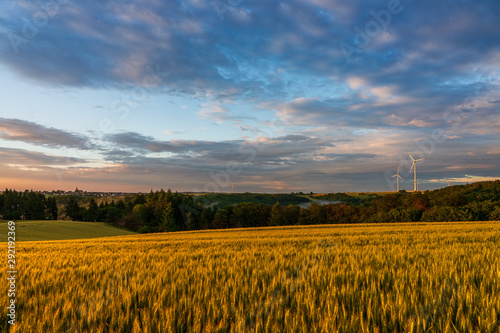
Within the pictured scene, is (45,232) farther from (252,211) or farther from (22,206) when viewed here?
(22,206)

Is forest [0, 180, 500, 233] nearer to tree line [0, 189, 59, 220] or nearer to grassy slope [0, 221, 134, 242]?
tree line [0, 189, 59, 220]

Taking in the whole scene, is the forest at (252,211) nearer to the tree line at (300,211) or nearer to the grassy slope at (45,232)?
the tree line at (300,211)

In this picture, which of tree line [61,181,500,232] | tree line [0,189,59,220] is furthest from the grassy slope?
tree line [0,189,59,220]

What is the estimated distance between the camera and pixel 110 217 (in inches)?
4990

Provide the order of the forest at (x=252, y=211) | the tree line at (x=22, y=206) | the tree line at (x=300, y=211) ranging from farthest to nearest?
the tree line at (x=22, y=206), the forest at (x=252, y=211), the tree line at (x=300, y=211)

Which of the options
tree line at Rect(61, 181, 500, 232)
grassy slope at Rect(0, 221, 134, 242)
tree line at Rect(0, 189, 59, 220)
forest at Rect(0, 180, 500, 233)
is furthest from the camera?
tree line at Rect(0, 189, 59, 220)

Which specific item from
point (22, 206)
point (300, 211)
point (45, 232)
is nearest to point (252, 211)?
point (300, 211)

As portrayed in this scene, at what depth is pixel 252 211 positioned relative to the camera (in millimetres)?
111812

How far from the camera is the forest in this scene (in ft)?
238

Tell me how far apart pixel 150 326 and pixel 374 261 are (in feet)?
22.2

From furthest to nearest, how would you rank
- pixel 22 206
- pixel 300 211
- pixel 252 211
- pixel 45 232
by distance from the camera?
pixel 22 206, pixel 252 211, pixel 300 211, pixel 45 232

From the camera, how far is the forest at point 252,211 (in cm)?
7269

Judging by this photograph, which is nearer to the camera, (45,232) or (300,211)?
(45,232)

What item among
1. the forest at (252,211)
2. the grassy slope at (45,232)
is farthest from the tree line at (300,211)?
the grassy slope at (45,232)
